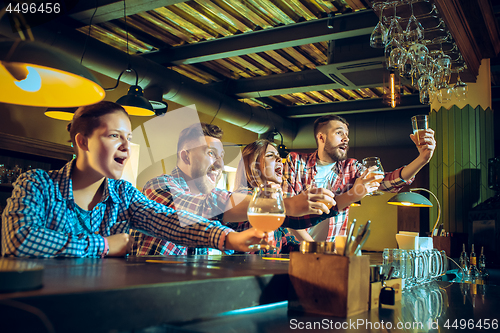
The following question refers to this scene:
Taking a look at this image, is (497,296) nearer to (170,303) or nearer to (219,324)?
(219,324)

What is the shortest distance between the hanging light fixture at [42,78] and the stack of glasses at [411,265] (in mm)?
1080

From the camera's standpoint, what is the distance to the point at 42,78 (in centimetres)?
137

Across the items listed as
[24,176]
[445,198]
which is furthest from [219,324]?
[445,198]

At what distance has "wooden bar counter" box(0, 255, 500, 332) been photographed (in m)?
0.52

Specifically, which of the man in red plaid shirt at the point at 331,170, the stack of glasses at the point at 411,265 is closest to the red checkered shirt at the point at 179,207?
the stack of glasses at the point at 411,265

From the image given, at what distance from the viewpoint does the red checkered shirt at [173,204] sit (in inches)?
72.6

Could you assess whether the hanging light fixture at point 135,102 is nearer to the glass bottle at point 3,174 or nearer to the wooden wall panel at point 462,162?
the glass bottle at point 3,174

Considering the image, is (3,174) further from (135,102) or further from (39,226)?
(39,226)

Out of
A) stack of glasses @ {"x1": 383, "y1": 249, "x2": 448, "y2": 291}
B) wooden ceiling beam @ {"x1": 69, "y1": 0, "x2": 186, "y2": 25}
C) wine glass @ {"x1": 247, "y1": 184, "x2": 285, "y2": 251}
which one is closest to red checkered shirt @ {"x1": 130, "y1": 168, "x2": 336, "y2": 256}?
stack of glasses @ {"x1": 383, "y1": 249, "x2": 448, "y2": 291}

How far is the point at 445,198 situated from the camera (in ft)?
14.4

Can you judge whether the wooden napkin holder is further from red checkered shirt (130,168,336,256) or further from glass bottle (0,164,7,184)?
glass bottle (0,164,7,184)

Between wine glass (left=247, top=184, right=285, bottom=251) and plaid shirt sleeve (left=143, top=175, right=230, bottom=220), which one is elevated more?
plaid shirt sleeve (left=143, top=175, right=230, bottom=220)

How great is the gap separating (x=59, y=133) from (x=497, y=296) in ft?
15.3

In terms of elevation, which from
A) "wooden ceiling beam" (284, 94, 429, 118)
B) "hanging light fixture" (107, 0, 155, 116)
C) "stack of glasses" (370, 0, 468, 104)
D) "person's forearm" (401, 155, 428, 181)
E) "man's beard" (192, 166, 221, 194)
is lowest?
"man's beard" (192, 166, 221, 194)
